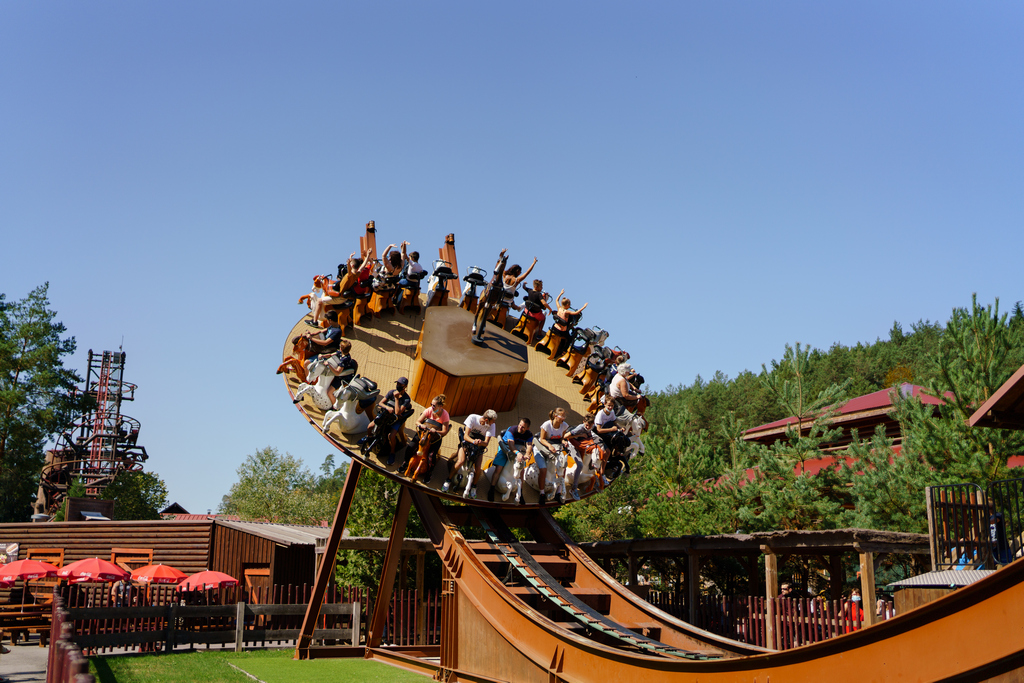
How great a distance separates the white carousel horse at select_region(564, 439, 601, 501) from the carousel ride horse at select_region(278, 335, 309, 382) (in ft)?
13.4

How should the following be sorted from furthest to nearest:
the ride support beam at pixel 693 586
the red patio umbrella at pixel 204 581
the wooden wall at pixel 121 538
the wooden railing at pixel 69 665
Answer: the wooden wall at pixel 121 538
the red patio umbrella at pixel 204 581
the ride support beam at pixel 693 586
the wooden railing at pixel 69 665

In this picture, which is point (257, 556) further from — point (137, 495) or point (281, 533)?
point (137, 495)

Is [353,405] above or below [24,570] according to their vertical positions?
above

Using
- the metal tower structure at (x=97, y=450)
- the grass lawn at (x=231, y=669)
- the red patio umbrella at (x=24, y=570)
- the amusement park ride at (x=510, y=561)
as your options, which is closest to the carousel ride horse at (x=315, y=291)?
the amusement park ride at (x=510, y=561)

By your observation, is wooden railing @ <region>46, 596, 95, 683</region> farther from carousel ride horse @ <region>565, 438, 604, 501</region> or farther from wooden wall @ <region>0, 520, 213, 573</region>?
wooden wall @ <region>0, 520, 213, 573</region>

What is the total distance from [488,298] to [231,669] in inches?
267

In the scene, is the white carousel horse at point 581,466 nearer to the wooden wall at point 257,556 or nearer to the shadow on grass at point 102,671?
the shadow on grass at point 102,671

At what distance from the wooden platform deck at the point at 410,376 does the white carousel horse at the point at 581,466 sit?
588 mm

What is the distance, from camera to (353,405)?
462 inches

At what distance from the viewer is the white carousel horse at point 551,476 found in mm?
12078

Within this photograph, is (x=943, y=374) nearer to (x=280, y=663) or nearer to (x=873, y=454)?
(x=873, y=454)

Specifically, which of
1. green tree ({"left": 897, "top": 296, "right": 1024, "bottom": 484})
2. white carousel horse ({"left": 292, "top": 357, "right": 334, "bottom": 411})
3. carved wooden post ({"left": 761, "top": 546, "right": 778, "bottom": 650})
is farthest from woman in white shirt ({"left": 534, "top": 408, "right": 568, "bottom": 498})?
green tree ({"left": 897, "top": 296, "right": 1024, "bottom": 484})

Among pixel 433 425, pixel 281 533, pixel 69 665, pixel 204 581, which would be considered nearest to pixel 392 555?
pixel 433 425

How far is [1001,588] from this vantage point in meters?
4.38
